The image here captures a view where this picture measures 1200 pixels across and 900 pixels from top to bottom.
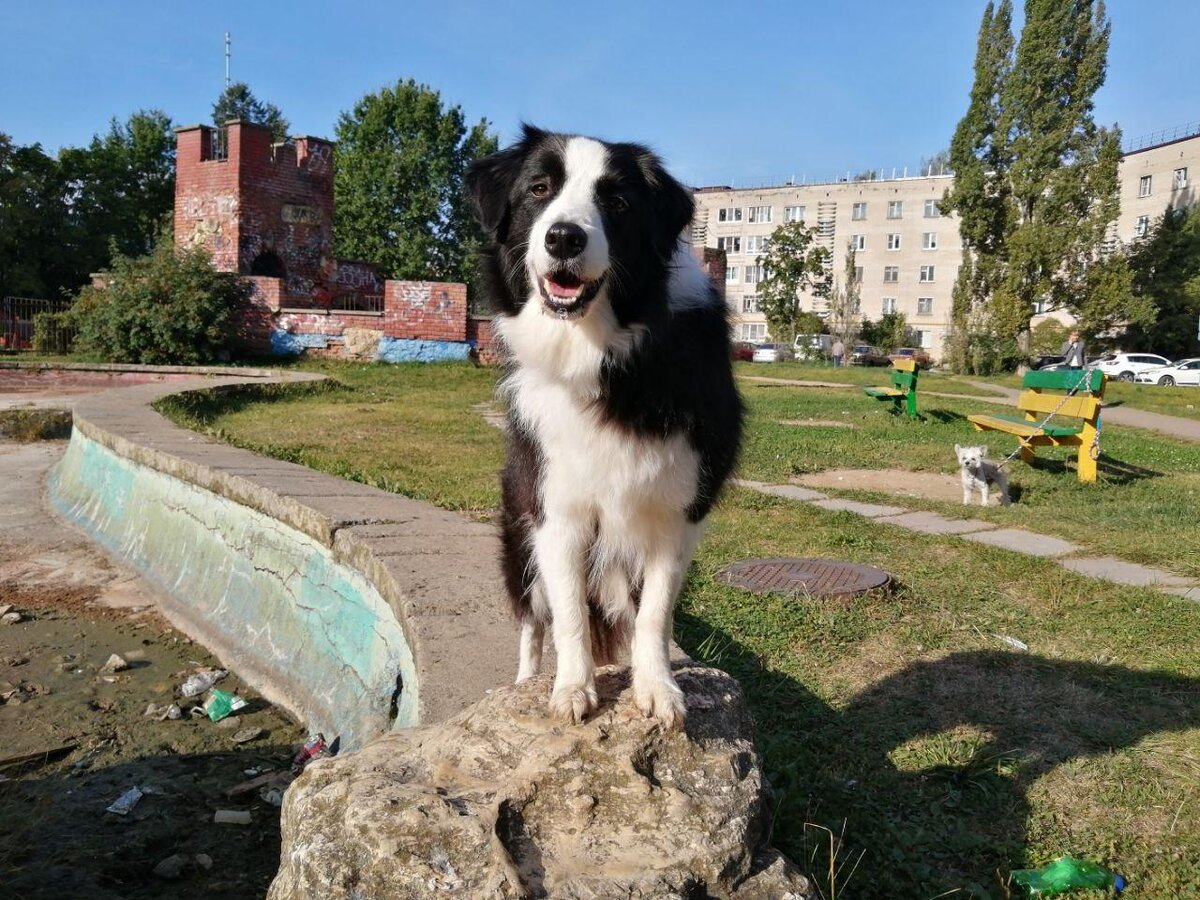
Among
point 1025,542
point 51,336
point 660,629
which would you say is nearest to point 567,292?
point 660,629

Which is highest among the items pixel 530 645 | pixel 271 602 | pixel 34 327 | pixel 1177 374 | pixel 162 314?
pixel 162 314

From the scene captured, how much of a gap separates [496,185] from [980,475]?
5866mm

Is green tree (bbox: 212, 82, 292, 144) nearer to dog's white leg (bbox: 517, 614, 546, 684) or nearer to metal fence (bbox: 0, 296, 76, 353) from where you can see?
metal fence (bbox: 0, 296, 76, 353)

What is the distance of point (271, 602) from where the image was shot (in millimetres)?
4555

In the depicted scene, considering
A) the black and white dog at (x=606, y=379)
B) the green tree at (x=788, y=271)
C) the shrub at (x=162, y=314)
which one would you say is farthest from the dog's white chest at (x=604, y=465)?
the green tree at (x=788, y=271)

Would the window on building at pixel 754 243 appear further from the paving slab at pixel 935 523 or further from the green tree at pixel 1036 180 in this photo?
the paving slab at pixel 935 523

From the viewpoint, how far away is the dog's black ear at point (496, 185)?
2.62 metres

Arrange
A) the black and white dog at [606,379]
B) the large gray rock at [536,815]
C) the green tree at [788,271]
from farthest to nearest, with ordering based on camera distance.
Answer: the green tree at [788,271] < the black and white dog at [606,379] < the large gray rock at [536,815]

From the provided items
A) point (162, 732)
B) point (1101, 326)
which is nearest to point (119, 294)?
point (162, 732)

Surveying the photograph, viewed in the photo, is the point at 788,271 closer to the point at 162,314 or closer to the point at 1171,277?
the point at 1171,277

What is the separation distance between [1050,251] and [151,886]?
3861 cm

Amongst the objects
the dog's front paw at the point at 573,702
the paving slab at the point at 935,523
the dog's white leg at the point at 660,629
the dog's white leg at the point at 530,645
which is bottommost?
the paving slab at the point at 935,523

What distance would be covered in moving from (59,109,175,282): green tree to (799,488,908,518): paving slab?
37.9m

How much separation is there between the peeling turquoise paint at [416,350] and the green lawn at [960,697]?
13671 mm
